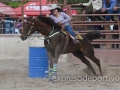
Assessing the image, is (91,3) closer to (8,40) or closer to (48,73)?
(8,40)

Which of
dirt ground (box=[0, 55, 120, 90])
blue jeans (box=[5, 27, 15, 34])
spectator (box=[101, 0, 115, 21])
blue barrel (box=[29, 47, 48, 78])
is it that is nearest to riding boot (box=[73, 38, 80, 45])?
blue barrel (box=[29, 47, 48, 78])

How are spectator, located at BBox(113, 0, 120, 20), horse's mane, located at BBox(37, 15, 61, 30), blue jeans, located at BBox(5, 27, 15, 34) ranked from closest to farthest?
horse's mane, located at BBox(37, 15, 61, 30) < spectator, located at BBox(113, 0, 120, 20) < blue jeans, located at BBox(5, 27, 15, 34)

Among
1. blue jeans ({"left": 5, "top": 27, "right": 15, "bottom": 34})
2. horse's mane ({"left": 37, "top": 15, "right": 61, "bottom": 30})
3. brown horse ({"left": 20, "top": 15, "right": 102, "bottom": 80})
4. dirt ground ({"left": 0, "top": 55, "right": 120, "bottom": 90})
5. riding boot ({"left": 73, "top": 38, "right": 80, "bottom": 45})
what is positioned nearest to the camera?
dirt ground ({"left": 0, "top": 55, "right": 120, "bottom": 90})

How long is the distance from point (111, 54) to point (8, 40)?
3570 millimetres

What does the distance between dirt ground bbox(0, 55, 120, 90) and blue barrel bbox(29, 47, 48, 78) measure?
227 millimetres

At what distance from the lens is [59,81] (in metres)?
9.37

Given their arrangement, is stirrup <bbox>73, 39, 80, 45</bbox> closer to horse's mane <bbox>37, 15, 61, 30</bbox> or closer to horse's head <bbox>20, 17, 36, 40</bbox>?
horse's mane <bbox>37, 15, 61, 30</bbox>

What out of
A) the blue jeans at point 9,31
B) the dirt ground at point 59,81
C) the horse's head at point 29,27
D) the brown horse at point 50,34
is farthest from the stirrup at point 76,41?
the blue jeans at point 9,31

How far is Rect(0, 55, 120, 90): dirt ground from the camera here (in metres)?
8.52

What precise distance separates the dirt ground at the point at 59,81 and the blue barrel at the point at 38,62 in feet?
0.74

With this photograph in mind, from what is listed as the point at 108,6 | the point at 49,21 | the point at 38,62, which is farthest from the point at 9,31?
the point at 49,21

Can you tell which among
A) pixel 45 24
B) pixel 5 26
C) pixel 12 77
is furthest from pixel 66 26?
pixel 5 26

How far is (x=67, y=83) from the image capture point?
356 inches

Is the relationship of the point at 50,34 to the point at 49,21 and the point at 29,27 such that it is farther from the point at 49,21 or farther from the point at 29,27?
the point at 29,27
